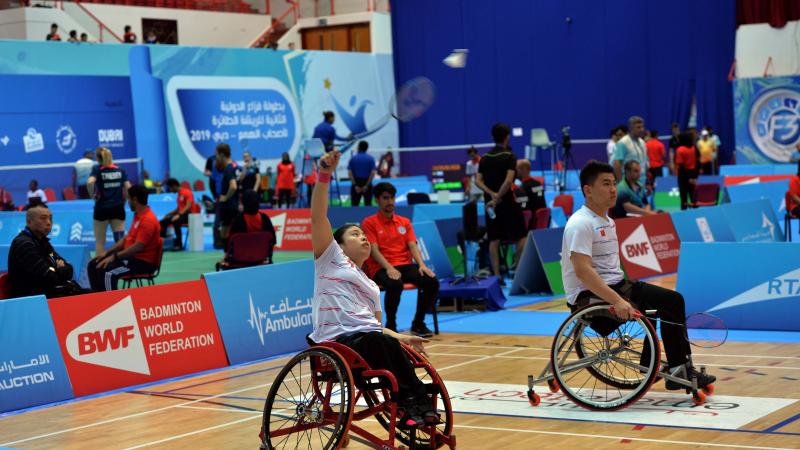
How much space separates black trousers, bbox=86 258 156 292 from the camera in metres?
11.8

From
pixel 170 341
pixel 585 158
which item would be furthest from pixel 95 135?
pixel 170 341

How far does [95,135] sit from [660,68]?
54.9ft

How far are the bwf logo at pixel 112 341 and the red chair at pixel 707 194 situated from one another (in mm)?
13206

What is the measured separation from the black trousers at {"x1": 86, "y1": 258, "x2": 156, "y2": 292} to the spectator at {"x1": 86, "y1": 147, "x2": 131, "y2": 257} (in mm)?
3106

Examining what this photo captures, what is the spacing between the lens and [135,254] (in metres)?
12.0

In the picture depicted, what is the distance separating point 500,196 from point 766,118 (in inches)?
777

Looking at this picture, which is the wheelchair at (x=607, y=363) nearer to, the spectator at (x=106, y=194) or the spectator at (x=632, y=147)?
the spectator at (x=632, y=147)

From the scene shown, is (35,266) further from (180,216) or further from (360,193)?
(360,193)

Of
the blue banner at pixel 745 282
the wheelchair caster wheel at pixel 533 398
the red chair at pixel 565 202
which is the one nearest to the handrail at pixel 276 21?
the red chair at pixel 565 202

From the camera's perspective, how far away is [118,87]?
3098 cm

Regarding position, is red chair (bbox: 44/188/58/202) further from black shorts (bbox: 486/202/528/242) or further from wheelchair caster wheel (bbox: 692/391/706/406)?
wheelchair caster wheel (bbox: 692/391/706/406)

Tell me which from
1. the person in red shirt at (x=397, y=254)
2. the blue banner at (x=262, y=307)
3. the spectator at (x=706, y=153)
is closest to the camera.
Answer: the blue banner at (x=262, y=307)

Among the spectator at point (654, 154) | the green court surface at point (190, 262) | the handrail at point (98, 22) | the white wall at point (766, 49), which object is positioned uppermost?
the handrail at point (98, 22)

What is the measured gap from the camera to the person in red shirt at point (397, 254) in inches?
419
